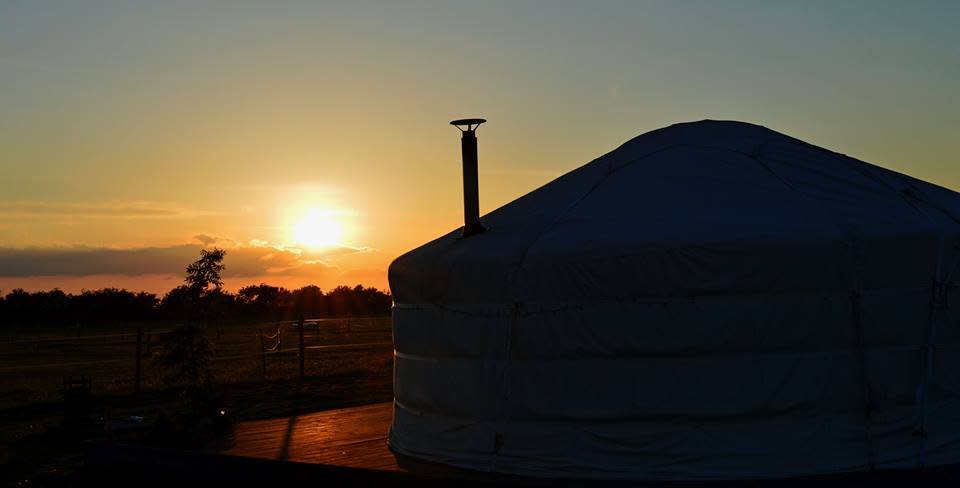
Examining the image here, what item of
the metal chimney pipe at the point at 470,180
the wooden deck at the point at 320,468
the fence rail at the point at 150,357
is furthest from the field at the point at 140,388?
the metal chimney pipe at the point at 470,180

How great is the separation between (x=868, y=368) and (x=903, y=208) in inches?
58.6

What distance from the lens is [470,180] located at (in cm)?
906

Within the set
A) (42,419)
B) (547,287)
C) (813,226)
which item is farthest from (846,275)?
(42,419)

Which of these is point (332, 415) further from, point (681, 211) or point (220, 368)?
point (220, 368)

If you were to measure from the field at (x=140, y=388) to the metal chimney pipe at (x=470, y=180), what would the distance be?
13.0 ft

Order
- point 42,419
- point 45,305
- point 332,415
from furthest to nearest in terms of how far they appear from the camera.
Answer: point 45,305 → point 42,419 → point 332,415

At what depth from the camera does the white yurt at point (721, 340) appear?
7.25 m

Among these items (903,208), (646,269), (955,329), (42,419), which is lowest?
(42,419)

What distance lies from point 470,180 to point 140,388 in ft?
33.5

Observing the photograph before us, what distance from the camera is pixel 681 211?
7898 millimetres

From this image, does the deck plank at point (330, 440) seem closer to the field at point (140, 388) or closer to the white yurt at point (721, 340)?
the white yurt at point (721, 340)

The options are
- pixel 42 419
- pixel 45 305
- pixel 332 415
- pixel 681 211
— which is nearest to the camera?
pixel 681 211

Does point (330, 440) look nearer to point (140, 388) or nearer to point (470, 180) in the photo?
point (470, 180)

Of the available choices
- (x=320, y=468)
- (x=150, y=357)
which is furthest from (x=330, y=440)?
(x=150, y=357)
